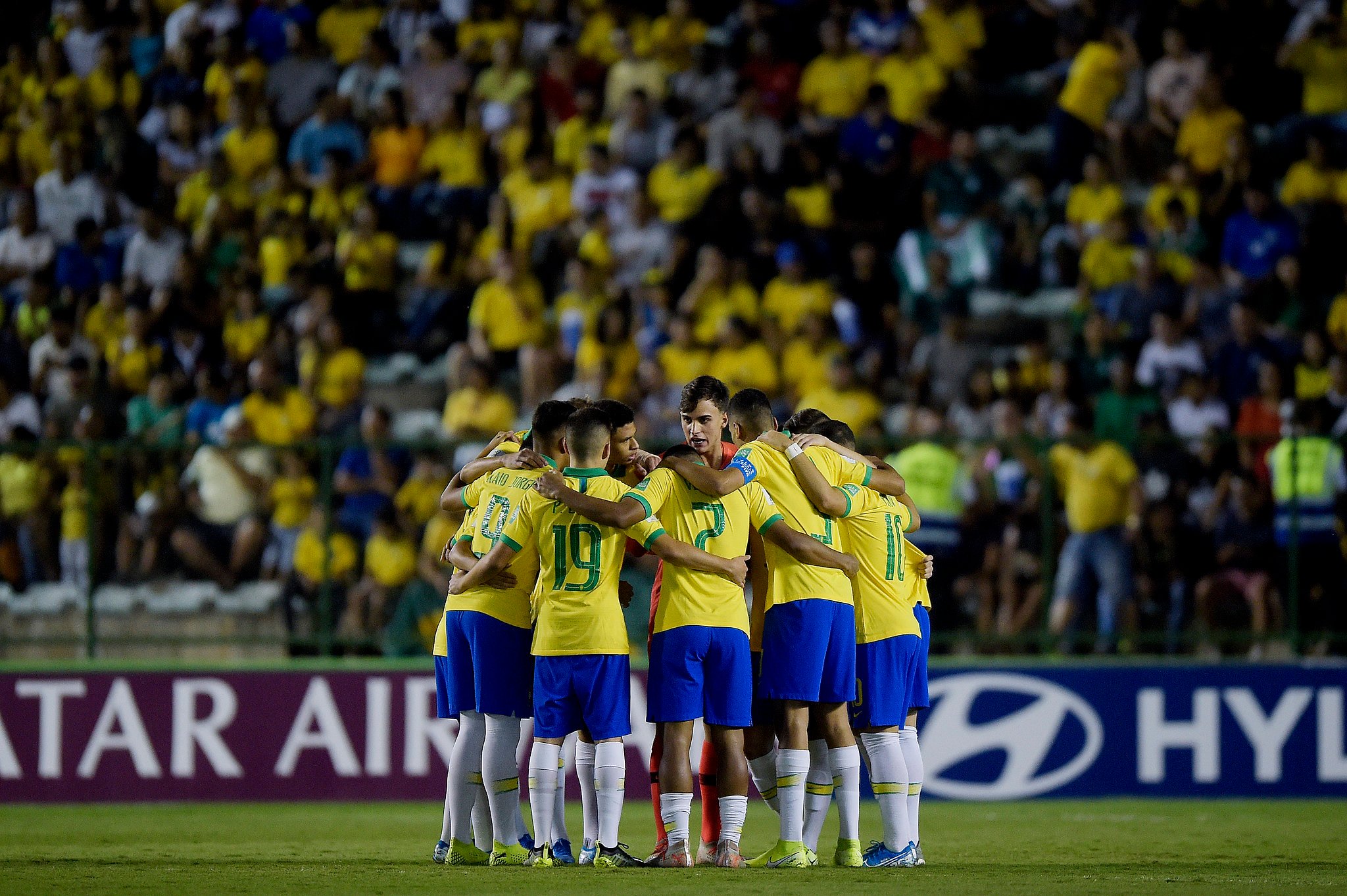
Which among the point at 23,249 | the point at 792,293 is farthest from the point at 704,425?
the point at 23,249

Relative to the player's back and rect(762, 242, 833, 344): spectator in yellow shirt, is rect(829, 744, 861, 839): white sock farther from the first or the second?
rect(762, 242, 833, 344): spectator in yellow shirt

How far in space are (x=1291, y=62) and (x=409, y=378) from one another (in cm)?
816

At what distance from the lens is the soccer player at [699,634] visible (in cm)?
816

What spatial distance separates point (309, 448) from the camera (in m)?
12.8

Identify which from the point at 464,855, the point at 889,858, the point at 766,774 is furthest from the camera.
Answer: the point at 766,774

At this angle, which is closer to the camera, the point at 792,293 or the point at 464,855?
the point at 464,855

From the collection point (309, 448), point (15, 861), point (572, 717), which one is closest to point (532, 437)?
point (572, 717)

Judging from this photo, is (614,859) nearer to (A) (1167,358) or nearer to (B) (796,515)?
(B) (796,515)

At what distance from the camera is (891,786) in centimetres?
844

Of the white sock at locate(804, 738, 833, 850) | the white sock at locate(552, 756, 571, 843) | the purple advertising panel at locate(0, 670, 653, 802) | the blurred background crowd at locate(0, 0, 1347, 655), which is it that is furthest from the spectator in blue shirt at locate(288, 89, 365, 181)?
the white sock at locate(804, 738, 833, 850)

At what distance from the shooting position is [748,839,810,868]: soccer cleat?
325 inches

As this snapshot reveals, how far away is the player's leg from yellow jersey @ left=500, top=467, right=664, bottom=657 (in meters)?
0.48

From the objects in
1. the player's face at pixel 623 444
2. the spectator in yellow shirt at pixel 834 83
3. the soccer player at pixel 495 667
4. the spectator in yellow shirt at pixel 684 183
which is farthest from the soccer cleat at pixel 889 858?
the spectator in yellow shirt at pixel 834 83

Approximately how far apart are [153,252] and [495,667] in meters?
10.4
